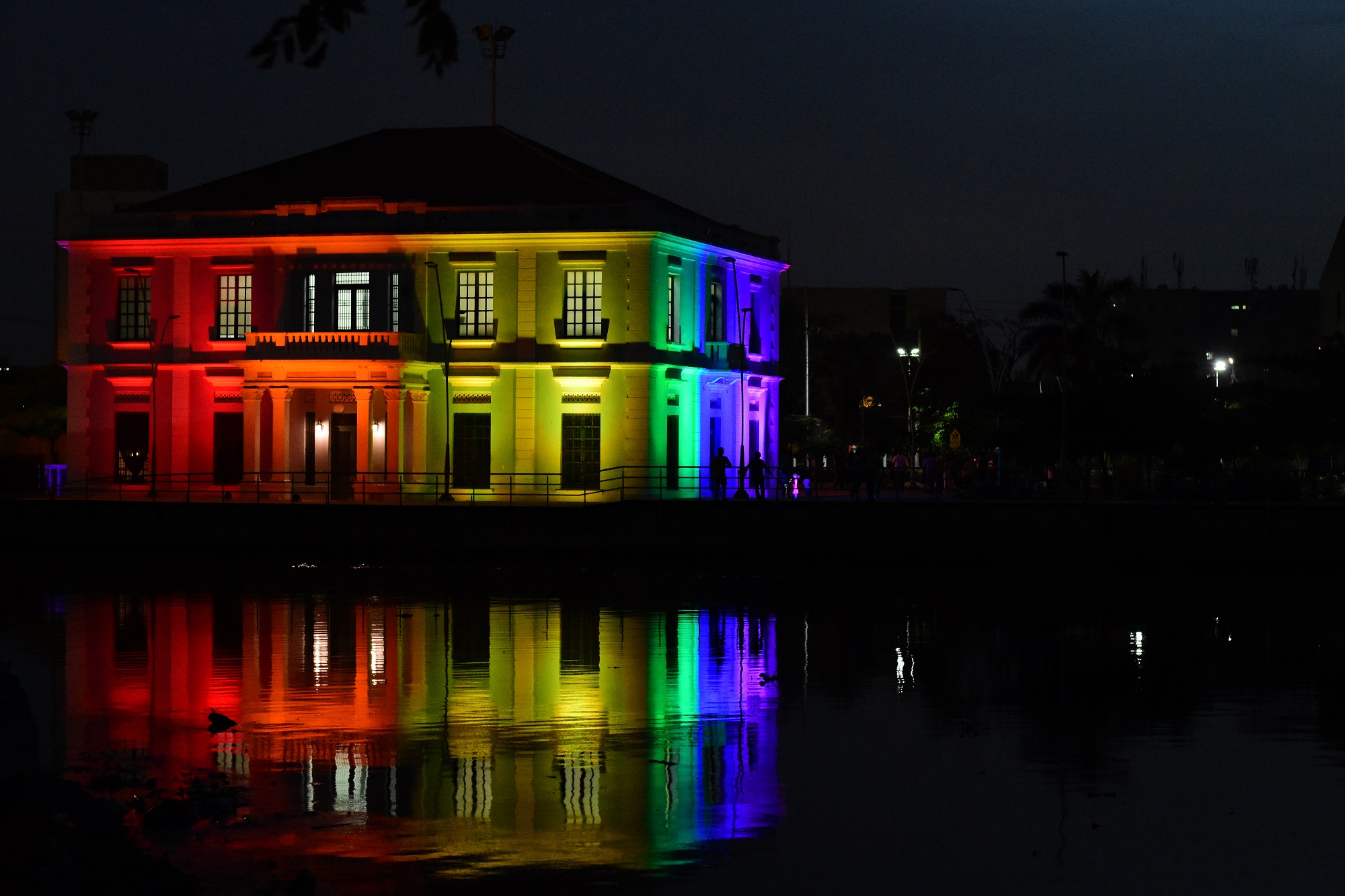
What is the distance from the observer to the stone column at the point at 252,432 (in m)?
53.9

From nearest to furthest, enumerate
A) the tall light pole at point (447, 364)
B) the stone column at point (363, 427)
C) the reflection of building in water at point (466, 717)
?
the reflection of building in water at point (466, 717) → the tall light pole at point (447, 364) → the stone column at point (363, 427)

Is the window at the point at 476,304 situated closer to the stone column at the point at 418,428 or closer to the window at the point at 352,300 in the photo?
the stone column at the point at 418,428

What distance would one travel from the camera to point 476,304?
54406 millimetres

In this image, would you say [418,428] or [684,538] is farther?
[418,428]

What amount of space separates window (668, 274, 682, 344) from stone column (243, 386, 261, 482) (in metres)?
12.6

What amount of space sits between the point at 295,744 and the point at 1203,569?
2886 centimetres

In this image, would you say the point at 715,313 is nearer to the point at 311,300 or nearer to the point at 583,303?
the point at 583,303

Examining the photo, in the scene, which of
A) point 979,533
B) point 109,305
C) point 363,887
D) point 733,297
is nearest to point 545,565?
point 979,533

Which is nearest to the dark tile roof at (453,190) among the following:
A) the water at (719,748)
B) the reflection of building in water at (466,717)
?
the reflection of building in water at (466,717)

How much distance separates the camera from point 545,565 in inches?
1695

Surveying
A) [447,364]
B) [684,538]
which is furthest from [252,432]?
[684,538]

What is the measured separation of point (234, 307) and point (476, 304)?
8.14 metres

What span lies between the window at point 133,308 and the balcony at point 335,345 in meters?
5.62

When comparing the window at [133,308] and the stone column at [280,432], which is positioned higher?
the window at [133,308]
